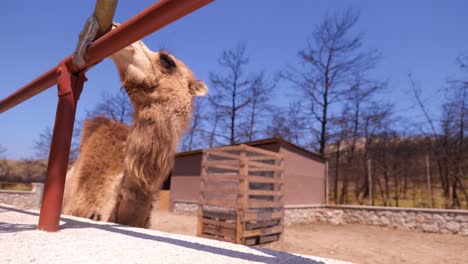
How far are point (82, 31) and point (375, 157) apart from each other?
15.9 meters

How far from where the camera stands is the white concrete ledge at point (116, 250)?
137 cm

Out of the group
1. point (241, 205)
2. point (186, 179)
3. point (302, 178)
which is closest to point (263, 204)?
point (241, 205)

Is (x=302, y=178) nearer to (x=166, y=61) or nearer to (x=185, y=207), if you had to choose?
(x=185, y=207)

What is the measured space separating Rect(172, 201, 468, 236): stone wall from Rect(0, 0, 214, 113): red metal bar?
12.1 meters

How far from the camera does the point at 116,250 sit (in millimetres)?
1524

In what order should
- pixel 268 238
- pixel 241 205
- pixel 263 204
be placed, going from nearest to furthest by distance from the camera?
pixel 241 205, pixel 263 204, pixel 268 238

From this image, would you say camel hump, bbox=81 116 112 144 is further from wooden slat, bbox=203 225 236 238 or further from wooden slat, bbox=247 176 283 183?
wooden slat, bbox=203 225 236 238

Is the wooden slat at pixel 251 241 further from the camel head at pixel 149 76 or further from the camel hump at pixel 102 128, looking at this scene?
the camel head at pixel 149 76

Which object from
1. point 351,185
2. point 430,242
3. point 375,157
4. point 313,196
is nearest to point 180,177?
point 313,196

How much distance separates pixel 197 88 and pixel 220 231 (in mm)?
5977

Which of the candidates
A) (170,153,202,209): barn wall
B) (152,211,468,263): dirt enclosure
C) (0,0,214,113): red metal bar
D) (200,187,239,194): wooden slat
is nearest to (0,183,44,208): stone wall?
(152,211,468,263): dirt enclosure

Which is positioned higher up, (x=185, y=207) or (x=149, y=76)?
(x=149, y=76)

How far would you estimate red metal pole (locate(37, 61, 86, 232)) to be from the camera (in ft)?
6.66

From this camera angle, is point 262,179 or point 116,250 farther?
point 262,179
